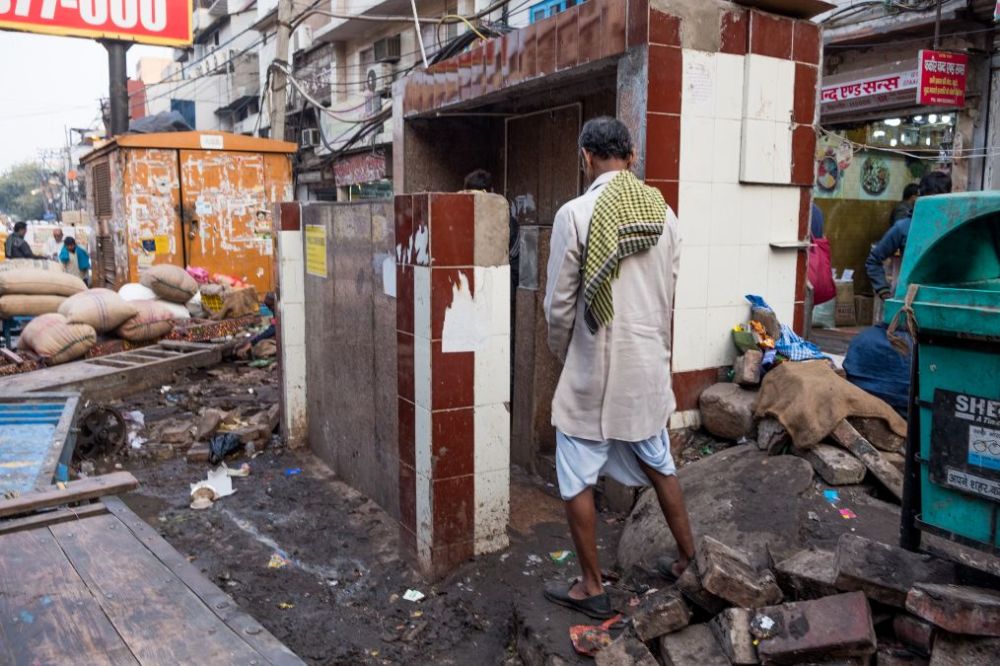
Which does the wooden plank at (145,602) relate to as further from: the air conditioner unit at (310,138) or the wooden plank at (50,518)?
the air conditioner unit at (310,138)

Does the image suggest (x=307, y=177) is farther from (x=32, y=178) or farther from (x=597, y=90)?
(x=32, y=178)

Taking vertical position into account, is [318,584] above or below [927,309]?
below

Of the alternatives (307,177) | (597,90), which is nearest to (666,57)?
(597,90)

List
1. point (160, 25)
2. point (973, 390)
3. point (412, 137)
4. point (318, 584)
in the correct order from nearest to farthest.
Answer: point (973, 390), point (318, 584), point (412, 137), point (160, 25)

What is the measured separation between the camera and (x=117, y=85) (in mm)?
15102

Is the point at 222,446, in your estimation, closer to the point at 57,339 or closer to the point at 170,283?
the point at 57,339

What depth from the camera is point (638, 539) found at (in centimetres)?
390

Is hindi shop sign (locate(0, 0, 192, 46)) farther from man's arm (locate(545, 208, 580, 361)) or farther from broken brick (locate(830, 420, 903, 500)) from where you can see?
broken brick (locate(830, 420, 903, 500))

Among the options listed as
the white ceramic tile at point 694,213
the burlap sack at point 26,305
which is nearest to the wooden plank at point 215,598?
the white ceramic tile at point 694,213

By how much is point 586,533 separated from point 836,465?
1.50m

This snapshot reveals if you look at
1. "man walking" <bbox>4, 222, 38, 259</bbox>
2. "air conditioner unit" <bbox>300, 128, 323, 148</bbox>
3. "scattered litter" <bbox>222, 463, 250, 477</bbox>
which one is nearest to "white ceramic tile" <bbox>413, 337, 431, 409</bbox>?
"scattered litter" <bbox>222, 463, 250, 477</bbox>

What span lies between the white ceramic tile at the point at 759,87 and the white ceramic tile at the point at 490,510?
8.56 ft

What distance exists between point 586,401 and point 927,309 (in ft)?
4.12

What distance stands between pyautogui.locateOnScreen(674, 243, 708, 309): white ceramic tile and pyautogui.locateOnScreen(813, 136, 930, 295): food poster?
621cm
